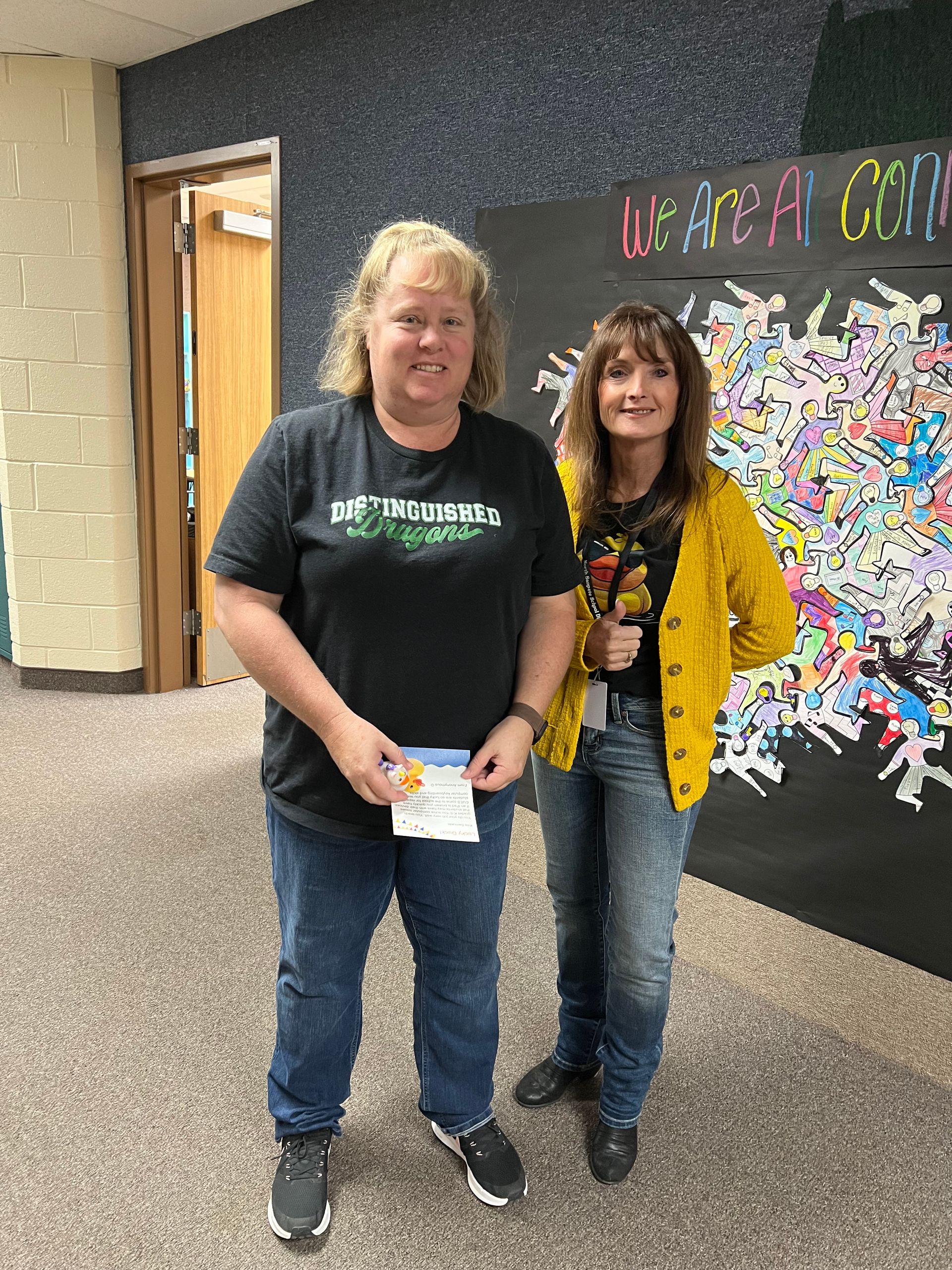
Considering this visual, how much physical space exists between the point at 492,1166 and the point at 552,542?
41.0 inches

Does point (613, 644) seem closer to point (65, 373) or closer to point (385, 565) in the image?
point (385, 565)

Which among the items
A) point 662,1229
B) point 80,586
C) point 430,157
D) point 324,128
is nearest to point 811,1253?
point 662,1229

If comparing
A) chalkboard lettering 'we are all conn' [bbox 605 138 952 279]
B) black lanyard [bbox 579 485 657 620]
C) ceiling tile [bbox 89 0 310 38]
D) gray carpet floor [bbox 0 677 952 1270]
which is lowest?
gray carpet floor [bbox 0 677 952 1270]

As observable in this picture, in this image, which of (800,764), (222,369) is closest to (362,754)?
(800,764)

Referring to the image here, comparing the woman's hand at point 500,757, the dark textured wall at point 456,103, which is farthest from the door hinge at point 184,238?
the woman's hand at point 500,757

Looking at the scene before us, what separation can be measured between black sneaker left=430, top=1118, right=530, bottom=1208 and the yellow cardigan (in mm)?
646

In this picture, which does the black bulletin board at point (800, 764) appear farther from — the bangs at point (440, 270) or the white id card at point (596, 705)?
the bangs at point (440, 270)

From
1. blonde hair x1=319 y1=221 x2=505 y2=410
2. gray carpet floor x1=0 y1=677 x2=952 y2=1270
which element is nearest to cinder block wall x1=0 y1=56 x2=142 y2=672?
gray carpet floor x1=0 y1=677 x2=952 y2=1270

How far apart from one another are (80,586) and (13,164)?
166cm

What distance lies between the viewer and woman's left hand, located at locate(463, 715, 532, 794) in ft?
4.34

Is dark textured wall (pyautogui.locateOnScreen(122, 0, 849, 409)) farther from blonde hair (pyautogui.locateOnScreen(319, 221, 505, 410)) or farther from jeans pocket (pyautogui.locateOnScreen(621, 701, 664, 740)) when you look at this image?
jeans pocket (pyautogui.locateOnScreen(621, 701, 664, 740))

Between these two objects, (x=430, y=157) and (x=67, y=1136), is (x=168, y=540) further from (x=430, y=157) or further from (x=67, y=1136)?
(x=67, y=1136)

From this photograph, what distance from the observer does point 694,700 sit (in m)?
1.48

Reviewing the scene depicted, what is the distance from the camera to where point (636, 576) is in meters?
1.48
